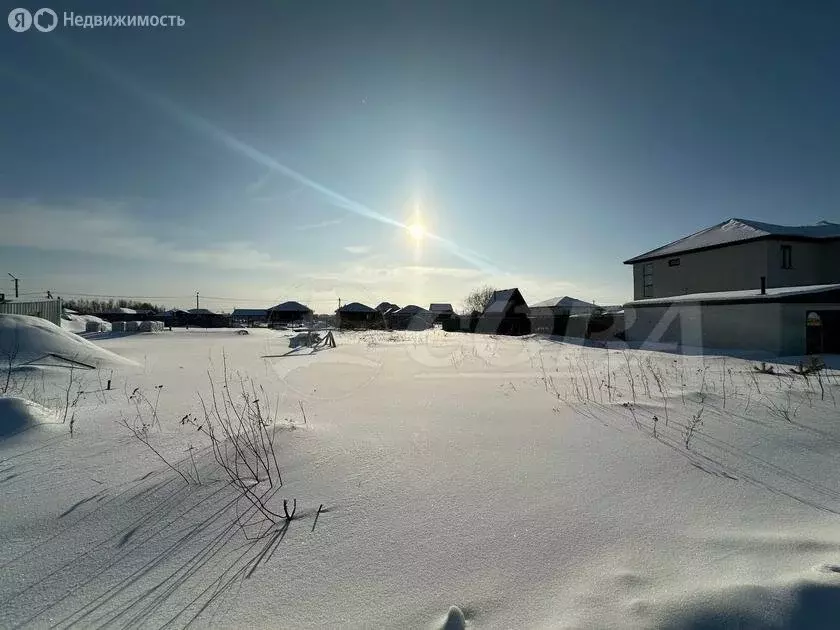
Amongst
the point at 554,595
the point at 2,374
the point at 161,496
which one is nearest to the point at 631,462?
the point at 554,595

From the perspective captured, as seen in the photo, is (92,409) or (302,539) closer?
(302,539)

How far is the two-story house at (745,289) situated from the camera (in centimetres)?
1274

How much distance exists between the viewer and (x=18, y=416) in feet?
13.0

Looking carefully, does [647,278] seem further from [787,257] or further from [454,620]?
[454,620]

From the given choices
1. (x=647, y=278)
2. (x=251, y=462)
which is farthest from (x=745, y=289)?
(x=251, y=462)

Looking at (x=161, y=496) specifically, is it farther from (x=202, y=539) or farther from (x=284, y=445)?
(x=284, y=445)

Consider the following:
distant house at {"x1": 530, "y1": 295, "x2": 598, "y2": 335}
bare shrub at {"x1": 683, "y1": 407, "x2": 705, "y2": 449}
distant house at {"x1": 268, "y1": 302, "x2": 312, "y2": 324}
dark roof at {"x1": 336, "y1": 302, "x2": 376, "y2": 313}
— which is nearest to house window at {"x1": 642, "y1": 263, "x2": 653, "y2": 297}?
distant house at {"x1": 530, "y1": 295, "x2": 598, "y2": 335}

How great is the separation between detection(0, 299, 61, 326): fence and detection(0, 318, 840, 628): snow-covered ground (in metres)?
14.8

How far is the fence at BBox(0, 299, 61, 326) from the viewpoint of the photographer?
14789mm

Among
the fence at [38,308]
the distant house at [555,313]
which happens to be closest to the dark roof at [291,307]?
the distant house at [555,313]

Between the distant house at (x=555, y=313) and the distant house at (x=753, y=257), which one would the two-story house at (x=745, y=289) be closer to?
the distant house at (x=753, y=257)

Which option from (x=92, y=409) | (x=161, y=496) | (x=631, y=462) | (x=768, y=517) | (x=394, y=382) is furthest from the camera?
(x=394, y=382)

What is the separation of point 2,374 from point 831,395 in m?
12.7

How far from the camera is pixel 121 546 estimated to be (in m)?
2.19
